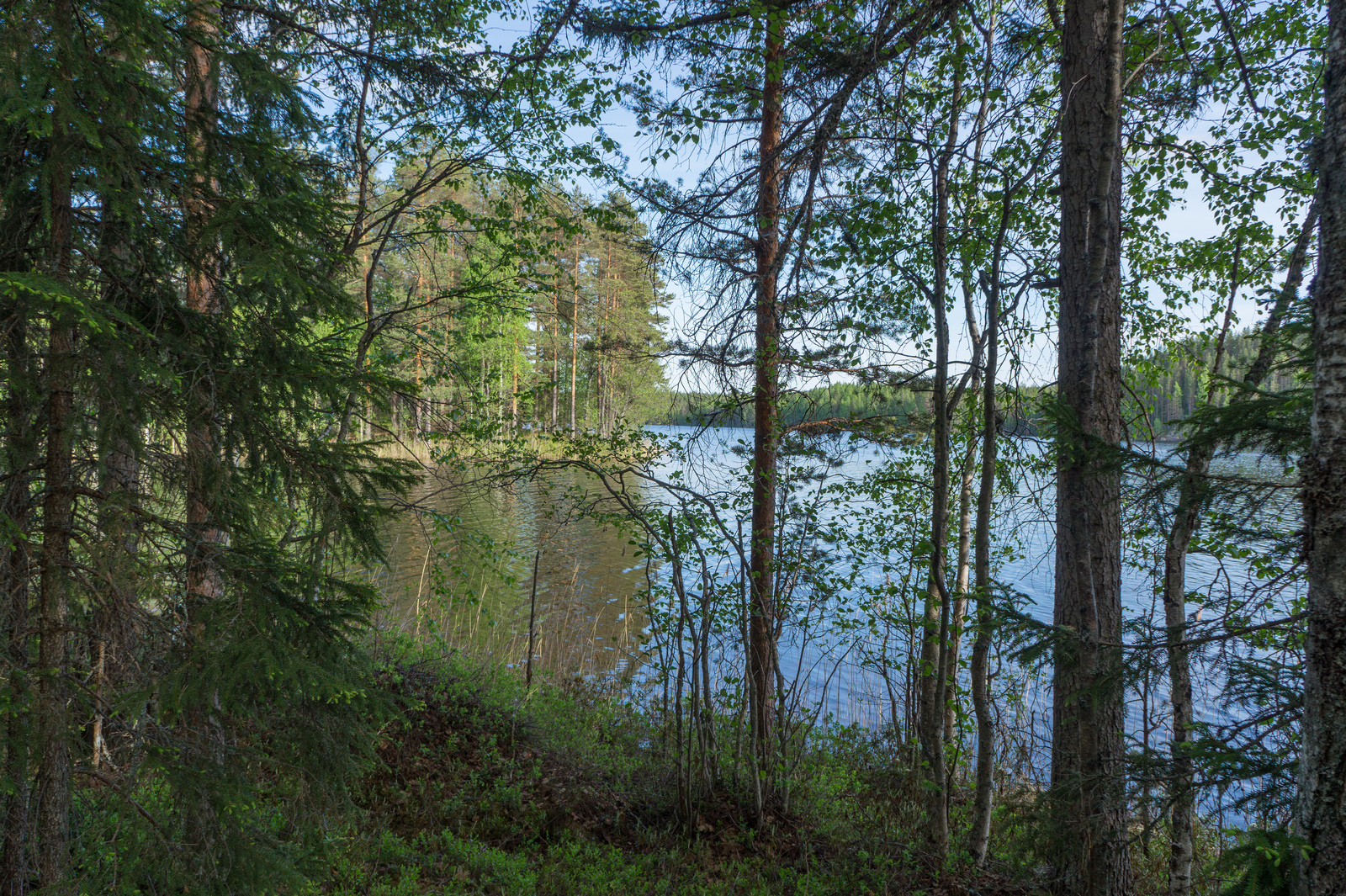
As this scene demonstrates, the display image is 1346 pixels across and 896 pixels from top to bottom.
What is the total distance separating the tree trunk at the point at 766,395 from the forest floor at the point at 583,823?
63 centimetres

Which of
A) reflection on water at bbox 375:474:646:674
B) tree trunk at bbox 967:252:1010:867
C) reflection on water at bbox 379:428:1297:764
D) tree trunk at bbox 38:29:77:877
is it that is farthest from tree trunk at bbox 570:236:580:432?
tree trunk at bbox 38:29:77:877

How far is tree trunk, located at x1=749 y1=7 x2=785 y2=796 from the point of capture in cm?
535

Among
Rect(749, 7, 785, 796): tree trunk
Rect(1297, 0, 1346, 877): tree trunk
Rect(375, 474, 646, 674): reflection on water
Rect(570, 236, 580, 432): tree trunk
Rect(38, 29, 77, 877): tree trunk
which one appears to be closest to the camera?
Rect(1297, 0, 1346, 877): tree trunk

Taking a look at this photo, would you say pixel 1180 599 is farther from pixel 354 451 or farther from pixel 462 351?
pixel 462 351

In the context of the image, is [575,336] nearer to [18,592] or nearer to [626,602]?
[626,602]

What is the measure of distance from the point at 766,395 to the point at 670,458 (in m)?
1.21

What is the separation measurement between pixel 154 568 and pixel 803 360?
4.59m

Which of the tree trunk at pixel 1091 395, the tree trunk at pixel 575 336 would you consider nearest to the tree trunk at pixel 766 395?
the tree trunk at pixel 1091 395

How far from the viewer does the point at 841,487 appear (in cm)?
647

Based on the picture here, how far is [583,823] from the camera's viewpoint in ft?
15.9

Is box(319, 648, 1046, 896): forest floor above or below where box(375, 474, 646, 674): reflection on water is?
below

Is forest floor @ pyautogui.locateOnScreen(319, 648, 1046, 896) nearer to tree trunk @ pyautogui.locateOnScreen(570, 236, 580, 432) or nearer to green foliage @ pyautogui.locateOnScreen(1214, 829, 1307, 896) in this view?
green foliage @ pyautogui.locateOnScreen(1214, 829, 1307, 896)

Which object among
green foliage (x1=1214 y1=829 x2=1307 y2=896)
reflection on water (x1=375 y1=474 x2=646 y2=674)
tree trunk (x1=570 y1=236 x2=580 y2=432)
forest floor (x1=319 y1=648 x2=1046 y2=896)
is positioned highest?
tree trunk (x1=570 y1=236 x2=580 y2=432)

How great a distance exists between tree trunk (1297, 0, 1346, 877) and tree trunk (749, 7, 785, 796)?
3179 mm
